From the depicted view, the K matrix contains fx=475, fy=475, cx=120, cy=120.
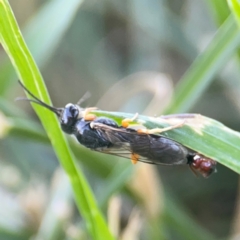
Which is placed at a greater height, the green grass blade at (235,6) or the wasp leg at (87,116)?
the green grass blade at (235,6)

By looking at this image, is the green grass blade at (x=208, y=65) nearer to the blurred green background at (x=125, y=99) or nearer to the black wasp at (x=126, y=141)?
the blurred green background at (x=125, y=99)

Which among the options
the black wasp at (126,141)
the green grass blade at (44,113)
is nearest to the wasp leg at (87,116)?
the black wasp at (126,141)

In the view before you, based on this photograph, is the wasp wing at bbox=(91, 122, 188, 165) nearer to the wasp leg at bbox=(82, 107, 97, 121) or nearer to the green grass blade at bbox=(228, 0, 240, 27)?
the wasp leg at bbox=(82, 107, 97, 121)

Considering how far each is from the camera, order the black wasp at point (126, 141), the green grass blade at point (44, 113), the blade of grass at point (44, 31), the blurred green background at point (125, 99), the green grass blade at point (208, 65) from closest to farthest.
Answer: the green grass blade at point (44, 113) → the black wasp at point (126, 141) → the green grass blade at point (208, 65) → the blurred green background at point (125, 99) → the blade of grass at point (44, 31)

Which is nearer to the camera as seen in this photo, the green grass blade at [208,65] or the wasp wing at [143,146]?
the wasp wing at [143,146]

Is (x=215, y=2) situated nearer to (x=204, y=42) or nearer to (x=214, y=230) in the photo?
(x=204, y=42)

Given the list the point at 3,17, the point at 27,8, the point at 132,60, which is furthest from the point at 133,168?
the point at 27,8

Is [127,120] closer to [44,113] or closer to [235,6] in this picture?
[44,113]

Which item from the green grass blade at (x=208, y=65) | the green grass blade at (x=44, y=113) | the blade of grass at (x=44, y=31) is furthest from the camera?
the blade of grass at (x=44, y=31)
